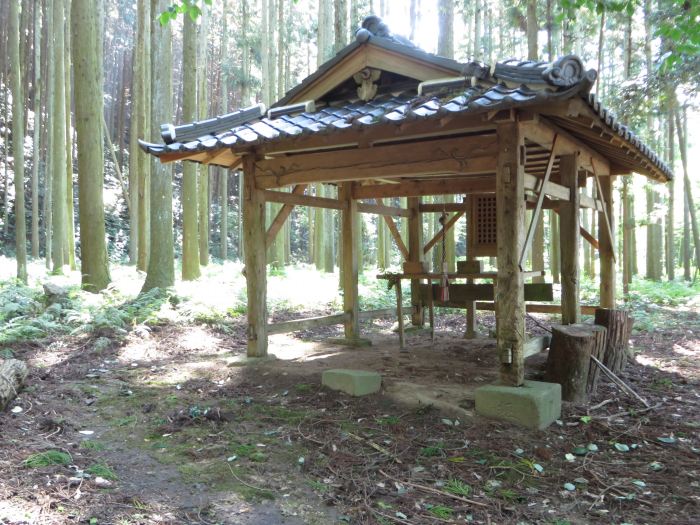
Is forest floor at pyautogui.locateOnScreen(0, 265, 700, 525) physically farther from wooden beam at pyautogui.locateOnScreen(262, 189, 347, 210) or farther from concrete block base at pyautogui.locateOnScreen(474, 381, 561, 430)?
wooden beam at pyautogui.locateOnScreen(262, 189, 347, 210)

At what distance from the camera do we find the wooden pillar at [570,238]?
6.47 metres

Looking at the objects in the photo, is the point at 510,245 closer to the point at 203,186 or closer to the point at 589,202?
the point at 589,202

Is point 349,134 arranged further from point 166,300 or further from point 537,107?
point 166,300

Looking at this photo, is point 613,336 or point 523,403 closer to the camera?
point 523,403

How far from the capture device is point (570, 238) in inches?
255

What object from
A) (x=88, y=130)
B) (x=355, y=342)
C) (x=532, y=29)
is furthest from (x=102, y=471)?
(x=532, y=29)

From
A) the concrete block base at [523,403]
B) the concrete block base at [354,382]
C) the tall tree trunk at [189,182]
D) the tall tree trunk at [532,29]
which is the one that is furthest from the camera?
the tall tree trunk at [189,182]

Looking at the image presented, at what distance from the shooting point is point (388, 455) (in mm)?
4293

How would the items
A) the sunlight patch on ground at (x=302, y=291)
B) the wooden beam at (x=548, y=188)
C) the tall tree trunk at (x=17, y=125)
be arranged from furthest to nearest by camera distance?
1. the tall tree trunk at (x=17, y=125)
2. the sunlight patch on ground at (x=302, y=291)
3. the wooden beam at (x=548, y=188)

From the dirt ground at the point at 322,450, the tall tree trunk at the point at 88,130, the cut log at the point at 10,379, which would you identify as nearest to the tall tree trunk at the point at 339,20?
the tall tree trunk at the point at 88,130

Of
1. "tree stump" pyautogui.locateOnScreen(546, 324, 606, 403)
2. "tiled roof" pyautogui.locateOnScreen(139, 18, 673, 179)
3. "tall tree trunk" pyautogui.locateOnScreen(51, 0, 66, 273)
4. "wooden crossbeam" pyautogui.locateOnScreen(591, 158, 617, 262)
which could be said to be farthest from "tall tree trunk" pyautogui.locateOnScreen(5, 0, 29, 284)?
"wooden crossbeam" pyautogui.locateOnScreen(591, 158, 617, 262)

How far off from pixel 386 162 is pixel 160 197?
6.99 metres

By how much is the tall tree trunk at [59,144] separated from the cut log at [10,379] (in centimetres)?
994

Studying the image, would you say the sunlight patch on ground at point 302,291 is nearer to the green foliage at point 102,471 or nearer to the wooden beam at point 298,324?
the wooden beam at point 298,324
